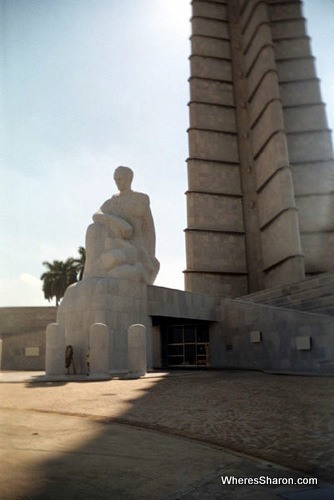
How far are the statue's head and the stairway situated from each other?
793cm

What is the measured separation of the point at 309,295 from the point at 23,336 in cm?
1387

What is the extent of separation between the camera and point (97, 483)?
9.10ft

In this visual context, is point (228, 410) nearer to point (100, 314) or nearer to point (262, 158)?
point (100, 314)

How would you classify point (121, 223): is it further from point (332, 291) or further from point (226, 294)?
point (226, 294)

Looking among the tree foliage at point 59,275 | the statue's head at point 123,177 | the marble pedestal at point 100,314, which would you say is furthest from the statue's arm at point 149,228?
the tree foliage at point 59,275

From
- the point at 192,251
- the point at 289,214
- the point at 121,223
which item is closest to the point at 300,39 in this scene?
the point at 289,214

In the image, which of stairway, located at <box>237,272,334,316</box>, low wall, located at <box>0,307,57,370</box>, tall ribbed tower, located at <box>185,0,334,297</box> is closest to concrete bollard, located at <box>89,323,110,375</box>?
stairway, located at <box>237,272,334,316</box>

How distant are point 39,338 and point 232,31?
32897 mm

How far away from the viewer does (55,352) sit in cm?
1186

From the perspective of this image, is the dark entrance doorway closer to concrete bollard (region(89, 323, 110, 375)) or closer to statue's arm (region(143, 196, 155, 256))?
statue's arm (region(143, 196, 155, 256))

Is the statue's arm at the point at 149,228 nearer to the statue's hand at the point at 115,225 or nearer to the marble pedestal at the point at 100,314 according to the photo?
the statue's hand at the point at 115,225

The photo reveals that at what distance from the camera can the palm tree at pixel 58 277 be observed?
152 feet

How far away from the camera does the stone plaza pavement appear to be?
2699 mm

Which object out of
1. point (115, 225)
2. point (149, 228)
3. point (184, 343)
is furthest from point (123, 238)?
point (184, 343)
